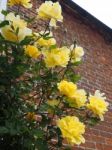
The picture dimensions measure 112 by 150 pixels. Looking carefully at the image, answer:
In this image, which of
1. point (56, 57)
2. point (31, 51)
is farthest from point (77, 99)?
point (31, 51)

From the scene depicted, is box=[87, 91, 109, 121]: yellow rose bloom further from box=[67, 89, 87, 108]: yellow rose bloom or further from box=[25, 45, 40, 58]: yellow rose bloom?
box=[25, 45, 40, 58]: yellow rose bloom

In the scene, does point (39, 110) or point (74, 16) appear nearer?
point (39, 110)

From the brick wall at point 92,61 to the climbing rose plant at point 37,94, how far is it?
2.28m

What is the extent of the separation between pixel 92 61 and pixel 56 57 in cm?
336

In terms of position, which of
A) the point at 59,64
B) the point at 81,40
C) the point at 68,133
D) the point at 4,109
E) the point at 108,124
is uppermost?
the point at 59,64

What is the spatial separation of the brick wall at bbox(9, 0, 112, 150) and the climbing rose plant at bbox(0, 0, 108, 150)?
2284mm

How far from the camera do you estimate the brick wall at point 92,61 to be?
4.53 meters

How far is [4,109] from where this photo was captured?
6.38 ft

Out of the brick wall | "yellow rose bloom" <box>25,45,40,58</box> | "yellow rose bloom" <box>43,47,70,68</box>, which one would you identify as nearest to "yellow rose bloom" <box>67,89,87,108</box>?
"yellow rose bloom" <box>43,47,70,68</box>

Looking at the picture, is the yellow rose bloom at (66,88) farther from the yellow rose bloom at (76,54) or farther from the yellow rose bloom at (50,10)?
the yellow rose bloom at (50,10)

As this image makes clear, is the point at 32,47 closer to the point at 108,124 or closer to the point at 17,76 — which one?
the point at 17,76

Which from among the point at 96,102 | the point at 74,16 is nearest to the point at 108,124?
the point at 74,16

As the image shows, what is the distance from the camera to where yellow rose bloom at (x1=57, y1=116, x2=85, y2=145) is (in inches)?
73.1

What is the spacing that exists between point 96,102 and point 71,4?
3.46 m
